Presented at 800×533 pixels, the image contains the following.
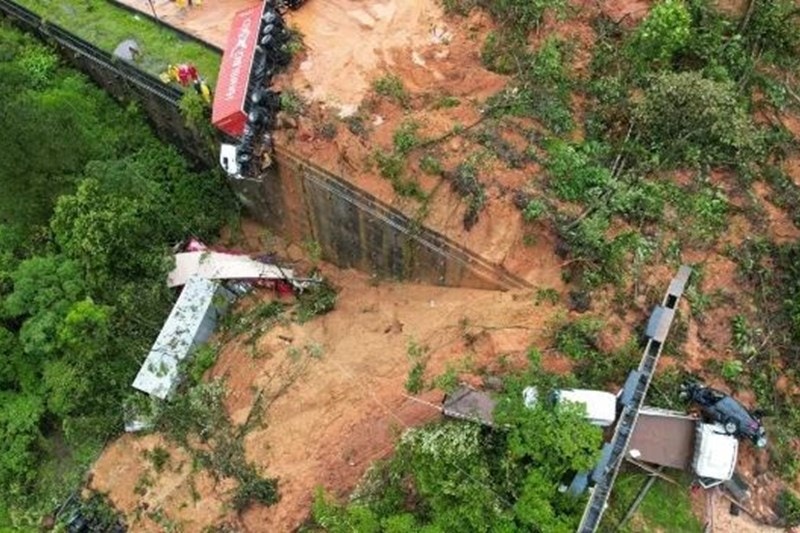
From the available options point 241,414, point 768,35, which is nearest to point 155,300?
point 241,414

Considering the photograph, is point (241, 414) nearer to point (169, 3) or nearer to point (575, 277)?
point (575, 277)

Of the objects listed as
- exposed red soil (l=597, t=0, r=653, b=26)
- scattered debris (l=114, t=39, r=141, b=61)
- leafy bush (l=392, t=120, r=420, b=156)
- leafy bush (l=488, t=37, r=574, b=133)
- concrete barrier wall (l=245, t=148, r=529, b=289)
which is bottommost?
concrete barrier wall (l=245, t=148, r=529, b=289)

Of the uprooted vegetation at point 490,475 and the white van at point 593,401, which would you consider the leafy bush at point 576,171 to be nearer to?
the uprooted vegetation at point 490,475

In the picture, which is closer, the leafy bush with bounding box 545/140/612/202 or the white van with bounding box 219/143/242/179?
the leafy bush with bounding box 545/140/612/202

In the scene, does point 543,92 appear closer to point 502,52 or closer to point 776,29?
point 502,52

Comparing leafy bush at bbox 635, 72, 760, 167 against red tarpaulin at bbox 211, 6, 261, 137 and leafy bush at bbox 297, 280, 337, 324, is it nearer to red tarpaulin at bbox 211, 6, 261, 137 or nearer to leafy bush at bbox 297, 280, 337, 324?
leafy bush at bbox 297, 280, 337, 324

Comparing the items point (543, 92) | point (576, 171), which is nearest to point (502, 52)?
point (543, 92)

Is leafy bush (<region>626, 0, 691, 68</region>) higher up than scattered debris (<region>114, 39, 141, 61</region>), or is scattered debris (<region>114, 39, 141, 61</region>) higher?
leafy bush (<region>626, 0, 691, 68</region>)

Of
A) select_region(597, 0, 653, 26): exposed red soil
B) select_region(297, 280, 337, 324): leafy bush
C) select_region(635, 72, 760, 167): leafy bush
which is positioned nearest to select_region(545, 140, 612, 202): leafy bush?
select_region(635, 72, 760, 167): leafy bush
